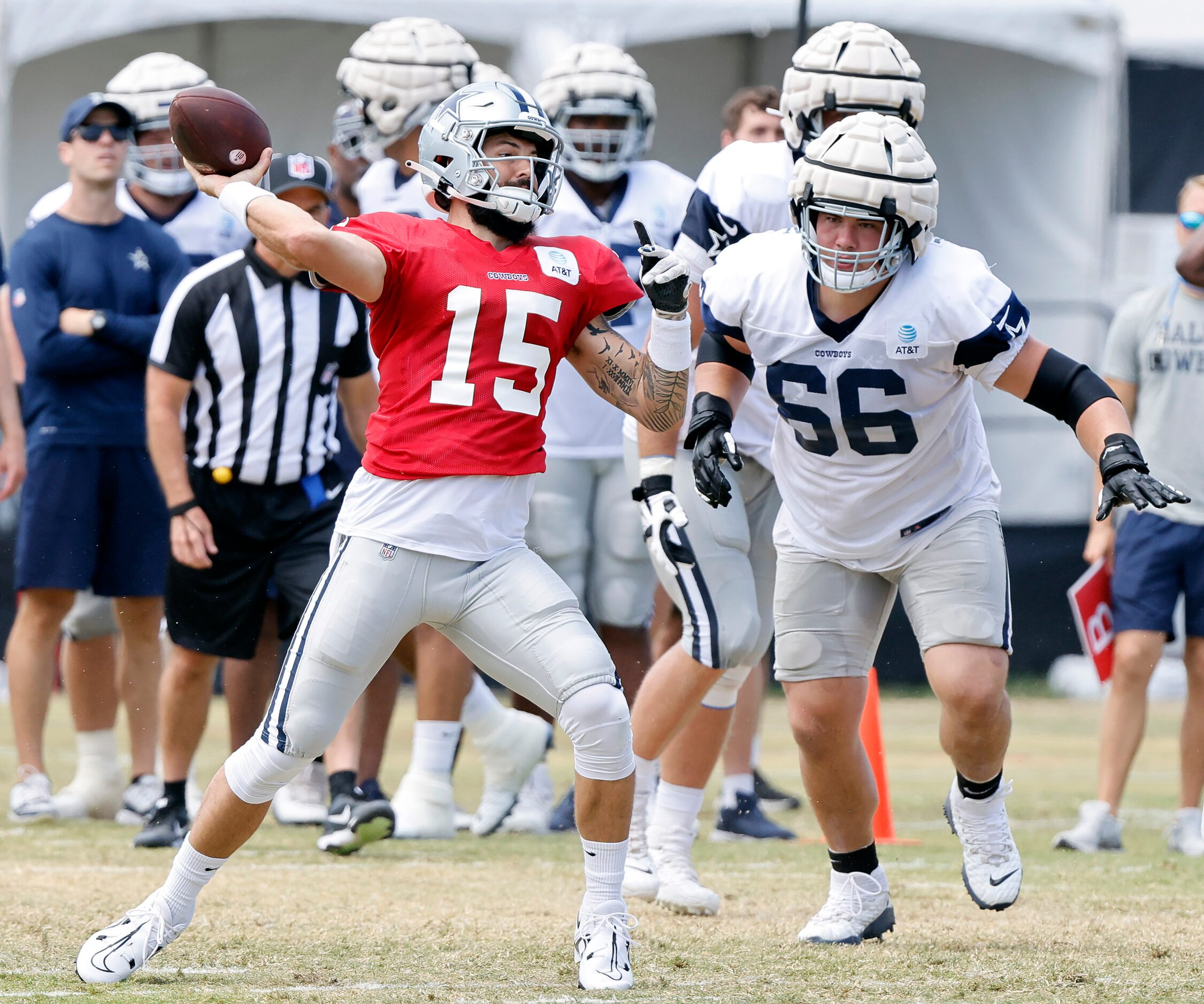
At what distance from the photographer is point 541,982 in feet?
12.5

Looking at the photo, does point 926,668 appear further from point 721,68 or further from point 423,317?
point 721,68

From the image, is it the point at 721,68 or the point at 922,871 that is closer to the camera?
the point at 922,871

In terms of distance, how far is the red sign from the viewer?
21.1 feet

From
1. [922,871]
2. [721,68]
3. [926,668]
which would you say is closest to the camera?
[926,668]

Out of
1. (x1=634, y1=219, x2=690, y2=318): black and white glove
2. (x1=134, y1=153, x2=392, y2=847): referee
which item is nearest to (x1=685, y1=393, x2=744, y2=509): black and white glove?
(x1=634, y1=219, x2=690, y2=318): black and white glove

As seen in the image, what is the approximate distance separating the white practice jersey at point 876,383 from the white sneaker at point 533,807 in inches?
91.5

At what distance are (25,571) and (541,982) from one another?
10.2 ft

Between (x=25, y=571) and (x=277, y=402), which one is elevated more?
(x=277, y=402)

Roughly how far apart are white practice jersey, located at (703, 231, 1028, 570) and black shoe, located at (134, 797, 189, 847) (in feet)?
7.45

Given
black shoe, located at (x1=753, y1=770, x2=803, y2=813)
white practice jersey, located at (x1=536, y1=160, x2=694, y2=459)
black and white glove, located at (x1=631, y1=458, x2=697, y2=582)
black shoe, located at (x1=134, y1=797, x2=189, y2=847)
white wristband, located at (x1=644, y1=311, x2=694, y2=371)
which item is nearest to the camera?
white wristband, located at (x1=644, y1=311, x2=694, y2=371)

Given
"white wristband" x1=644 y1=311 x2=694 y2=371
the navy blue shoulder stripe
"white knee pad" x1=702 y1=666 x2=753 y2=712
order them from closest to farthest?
"white wristband" x1=644 y1=311 x2=694 y2=371, the navy blue shoulder stripe, "white knee pad" x1=702 y1=666 x2=753 y2=712

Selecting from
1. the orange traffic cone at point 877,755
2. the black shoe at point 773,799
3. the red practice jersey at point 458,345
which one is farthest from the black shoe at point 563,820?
the red practice jersey at point 458,345

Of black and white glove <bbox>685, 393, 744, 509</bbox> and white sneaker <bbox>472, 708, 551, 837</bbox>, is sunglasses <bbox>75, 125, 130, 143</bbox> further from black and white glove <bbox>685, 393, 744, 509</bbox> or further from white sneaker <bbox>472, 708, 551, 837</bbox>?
black and white glove <bbox>685, 393, 744, 509</bbox>

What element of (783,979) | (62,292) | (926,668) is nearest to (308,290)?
(62,292)
